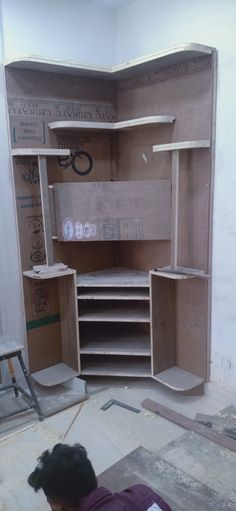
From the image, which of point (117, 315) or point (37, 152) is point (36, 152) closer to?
point (37, 152)

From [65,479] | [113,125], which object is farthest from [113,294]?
[65,479]

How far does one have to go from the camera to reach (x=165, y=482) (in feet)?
6.07

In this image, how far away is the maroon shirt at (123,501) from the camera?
1.20 metres

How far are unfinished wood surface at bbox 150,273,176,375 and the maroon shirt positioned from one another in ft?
5.23

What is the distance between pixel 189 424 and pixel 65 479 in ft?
4.50

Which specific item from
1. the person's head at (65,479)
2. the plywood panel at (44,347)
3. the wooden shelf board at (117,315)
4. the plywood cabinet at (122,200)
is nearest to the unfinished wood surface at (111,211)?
the plywood cabinet at (122,200)

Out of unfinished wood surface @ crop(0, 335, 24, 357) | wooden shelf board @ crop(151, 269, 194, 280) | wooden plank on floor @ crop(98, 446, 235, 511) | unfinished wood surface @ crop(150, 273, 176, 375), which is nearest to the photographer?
wooden plank on floor @ crop(98, 446, 235, 511)

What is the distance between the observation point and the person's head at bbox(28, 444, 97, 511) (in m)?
1.27

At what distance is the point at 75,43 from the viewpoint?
2982 mm

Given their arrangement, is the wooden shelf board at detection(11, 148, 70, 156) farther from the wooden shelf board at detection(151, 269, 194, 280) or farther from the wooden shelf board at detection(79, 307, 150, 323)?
the wooden shelf board at detection(79, 307, 150, 323)

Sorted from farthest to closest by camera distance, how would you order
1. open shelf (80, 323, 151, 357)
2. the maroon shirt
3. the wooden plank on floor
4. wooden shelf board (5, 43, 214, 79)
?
open shelf (80, 323, 151, 357) < wooden shelf board (5, 43, 214, 79) < the wooden plank on floor < the maroon shirt

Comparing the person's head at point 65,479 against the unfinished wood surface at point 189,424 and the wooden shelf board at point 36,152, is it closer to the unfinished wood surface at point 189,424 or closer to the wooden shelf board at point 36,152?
the unfinished wood surface at point 189,424

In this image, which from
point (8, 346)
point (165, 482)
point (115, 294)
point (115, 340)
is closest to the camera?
point (165, 482)

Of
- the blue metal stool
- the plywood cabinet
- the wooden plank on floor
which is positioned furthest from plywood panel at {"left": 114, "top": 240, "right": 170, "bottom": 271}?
the wooden plank on floor
